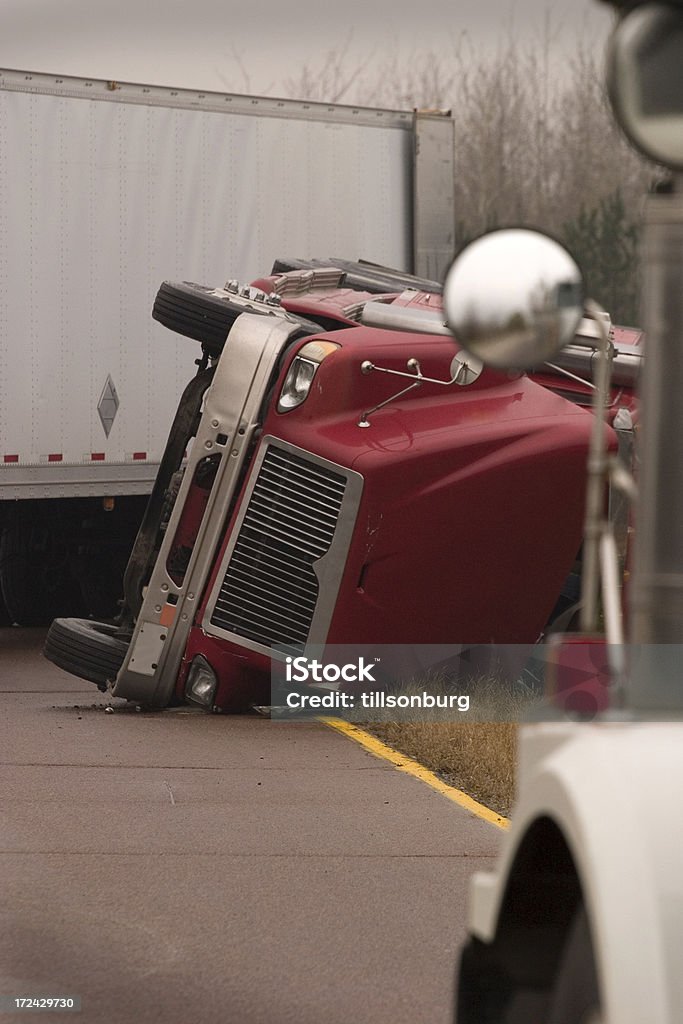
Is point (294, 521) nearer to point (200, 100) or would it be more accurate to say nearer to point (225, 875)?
point (225, 875)

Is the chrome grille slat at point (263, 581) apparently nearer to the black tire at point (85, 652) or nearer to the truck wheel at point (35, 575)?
the black tire at point (85, 652)

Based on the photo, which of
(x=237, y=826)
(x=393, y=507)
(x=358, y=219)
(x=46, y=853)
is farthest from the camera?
(x=358, y=219)

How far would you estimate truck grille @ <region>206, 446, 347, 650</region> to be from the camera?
1066 cm

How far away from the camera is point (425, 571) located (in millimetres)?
10719

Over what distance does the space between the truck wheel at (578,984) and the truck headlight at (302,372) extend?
7820 millimetres

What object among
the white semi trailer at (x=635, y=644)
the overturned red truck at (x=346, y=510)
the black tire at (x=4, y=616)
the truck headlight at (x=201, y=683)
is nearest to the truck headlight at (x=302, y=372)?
the overturned red truck at (x=346, y=510)

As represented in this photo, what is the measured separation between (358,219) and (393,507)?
6.44 m

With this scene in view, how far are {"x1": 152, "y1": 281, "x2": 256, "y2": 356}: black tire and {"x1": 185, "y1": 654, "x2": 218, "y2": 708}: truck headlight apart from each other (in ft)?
6.30

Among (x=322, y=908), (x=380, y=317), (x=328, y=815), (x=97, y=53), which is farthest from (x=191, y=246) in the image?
(x=322, y=908)

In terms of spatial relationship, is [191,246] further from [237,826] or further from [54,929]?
[54,929]

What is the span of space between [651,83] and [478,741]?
7234 mm

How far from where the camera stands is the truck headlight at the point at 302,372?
10867 millimetres

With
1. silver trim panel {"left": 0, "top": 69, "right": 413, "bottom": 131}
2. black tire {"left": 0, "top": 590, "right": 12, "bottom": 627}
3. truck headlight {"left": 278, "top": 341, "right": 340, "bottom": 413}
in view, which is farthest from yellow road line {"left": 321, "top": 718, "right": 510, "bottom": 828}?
silver trim panel {"left": 0, "top": 69, "right": 413, "bottom": 131}

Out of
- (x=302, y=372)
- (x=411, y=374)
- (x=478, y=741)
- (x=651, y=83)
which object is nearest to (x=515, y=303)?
(x=651, y=83)
